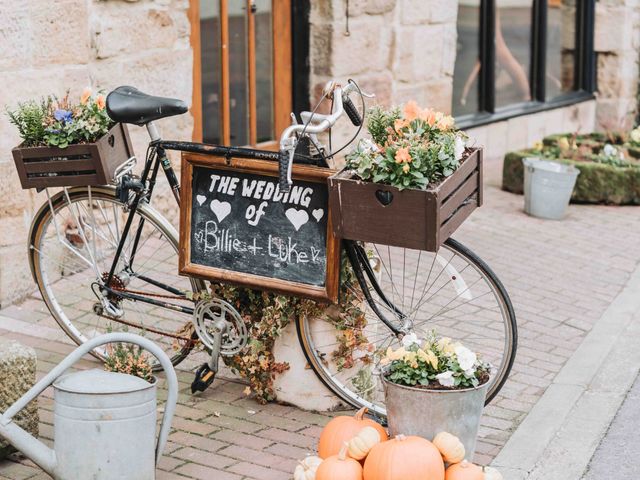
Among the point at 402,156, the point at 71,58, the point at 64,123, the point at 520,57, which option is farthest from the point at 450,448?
the point at 520,57

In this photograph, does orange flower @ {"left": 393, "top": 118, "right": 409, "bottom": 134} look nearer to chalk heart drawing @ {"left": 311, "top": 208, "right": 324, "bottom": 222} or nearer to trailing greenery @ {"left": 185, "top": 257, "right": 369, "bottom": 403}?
chalk heart drawing @ {"left": 311, "top": 208, "right": 324, "bottom": 222}

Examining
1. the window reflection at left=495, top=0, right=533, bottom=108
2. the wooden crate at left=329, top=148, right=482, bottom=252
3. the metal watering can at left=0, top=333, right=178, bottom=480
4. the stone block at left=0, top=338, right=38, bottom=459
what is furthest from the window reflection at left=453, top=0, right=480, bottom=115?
the metal watering can at left=0, top=333, right=178, bottom=480

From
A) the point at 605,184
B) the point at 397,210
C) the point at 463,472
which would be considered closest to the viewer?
the point at 463,472

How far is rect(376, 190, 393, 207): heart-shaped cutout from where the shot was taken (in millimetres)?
4301

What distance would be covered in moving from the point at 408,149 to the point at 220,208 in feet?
3.29

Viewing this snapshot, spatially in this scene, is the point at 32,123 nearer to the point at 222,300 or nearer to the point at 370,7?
the point at 222,300

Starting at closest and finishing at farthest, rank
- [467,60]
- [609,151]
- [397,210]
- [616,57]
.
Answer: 1. [397,210]
2. [609,151]
3. [467,60]
4. [616,57]

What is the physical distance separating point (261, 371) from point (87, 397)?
3.94ft

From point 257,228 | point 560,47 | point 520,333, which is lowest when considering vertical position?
point 520,333

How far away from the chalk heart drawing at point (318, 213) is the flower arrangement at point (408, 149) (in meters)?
0.30

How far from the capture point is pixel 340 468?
4.08m

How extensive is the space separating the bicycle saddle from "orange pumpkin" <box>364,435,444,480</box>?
1.74 metres

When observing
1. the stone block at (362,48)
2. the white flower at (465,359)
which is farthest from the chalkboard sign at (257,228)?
the stone block at (362,48)

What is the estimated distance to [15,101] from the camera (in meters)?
6.40
